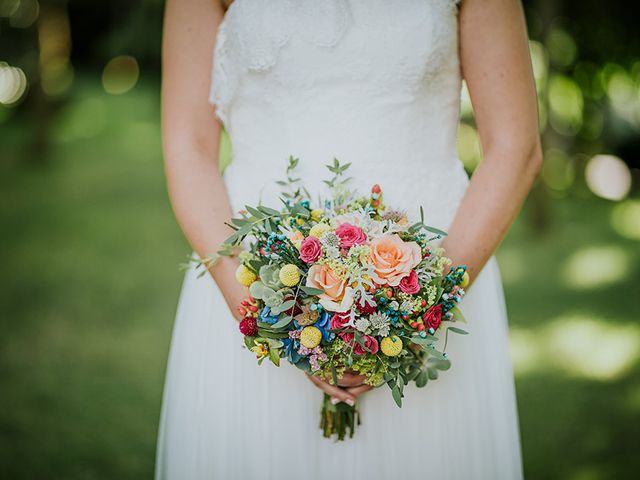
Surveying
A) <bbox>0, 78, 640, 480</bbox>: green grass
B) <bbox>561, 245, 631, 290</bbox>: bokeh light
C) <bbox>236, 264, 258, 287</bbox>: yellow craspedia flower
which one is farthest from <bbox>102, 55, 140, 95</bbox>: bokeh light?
<bbox>236, 264, 258, 287</bbox>: yellow craspedia flower

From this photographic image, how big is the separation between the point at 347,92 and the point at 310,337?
81 centimetres

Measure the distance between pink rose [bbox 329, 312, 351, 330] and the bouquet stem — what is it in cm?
42

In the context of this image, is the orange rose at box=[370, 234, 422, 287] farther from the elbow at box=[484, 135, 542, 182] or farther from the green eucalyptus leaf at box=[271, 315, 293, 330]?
the elbow at box=[484, 135, 542, 182]

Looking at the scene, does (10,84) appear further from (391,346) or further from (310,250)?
(391,346)

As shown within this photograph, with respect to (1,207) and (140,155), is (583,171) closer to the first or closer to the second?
(140,155)

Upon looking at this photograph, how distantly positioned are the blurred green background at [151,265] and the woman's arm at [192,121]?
8.18ft

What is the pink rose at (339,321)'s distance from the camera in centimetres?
140

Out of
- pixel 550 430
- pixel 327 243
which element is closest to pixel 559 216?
pixel 550 430

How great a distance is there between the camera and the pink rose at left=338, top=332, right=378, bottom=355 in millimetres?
1401

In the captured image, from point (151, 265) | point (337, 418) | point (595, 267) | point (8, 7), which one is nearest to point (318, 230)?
point (337, 418)

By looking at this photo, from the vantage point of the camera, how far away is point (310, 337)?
4.59ft

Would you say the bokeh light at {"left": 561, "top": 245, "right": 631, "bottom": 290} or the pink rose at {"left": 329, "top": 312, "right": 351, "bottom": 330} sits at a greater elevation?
the bokeh light at {"left": 561, "top": 245, "right": 631, "bottom": 290}

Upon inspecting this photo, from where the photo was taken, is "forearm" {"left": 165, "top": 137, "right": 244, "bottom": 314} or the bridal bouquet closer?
the bridal bouquet

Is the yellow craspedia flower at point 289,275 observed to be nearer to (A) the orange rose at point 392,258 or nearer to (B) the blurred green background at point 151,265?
(A) the orange rose at point 392,258
